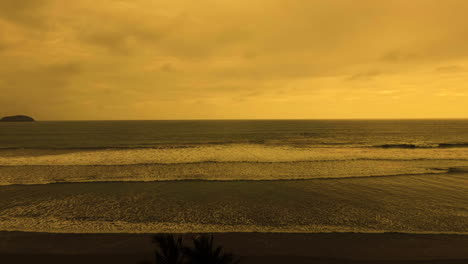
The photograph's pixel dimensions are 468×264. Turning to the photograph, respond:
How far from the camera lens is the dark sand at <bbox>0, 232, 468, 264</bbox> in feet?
31.2

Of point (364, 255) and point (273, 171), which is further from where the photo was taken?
point (273, 171)

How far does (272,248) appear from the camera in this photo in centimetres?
1026

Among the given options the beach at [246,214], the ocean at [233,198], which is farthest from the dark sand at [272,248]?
the ocean at [233,198]

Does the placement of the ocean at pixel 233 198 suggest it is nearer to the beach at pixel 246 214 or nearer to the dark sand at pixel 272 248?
the beach at pixel 246 214

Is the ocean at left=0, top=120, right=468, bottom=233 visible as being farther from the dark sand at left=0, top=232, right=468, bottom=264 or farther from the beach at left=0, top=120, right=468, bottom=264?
the dark sand at left=0, top=232, right=468, bottom=264

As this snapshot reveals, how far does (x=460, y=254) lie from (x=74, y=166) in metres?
34.4

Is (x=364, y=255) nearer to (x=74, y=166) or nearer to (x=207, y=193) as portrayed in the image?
(x=207, y=193)

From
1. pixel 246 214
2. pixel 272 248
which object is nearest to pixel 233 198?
pixel 246 214

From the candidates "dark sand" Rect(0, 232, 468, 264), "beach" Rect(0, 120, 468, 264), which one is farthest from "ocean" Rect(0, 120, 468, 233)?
"dark sand" Rect(0, 232, 468, 264)

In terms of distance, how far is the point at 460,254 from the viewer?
32.1ft

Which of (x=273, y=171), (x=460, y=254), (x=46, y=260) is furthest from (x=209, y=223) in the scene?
(x=273, y=171)

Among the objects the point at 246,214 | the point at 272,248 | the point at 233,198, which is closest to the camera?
the point at 272,248

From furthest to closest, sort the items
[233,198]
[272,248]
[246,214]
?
1. [233,198]
2. [246,214]
3. [272,248]

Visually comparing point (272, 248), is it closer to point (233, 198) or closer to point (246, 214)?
point (246, 214)
